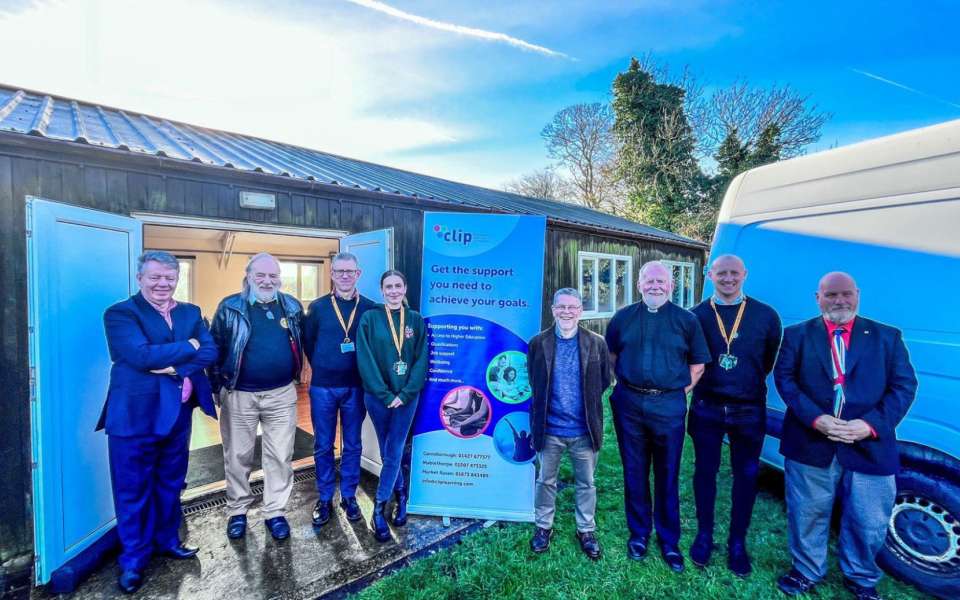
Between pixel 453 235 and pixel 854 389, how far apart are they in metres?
2.52

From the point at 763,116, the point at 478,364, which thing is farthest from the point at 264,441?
the point at 763,116

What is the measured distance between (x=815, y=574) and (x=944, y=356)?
1390 millimetres

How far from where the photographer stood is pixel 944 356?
2.13 m

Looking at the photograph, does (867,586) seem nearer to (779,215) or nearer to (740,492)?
(740,492)

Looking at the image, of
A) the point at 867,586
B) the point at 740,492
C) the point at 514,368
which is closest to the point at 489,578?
the point at 514,368

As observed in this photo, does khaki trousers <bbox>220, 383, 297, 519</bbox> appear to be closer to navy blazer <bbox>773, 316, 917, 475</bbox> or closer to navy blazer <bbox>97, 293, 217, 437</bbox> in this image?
navy blazer <bbox>97, 293, 217, 437</bbox>

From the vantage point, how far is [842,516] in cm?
221

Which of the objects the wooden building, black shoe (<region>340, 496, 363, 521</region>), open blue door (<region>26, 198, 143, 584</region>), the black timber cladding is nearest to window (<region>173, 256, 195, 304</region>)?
the wooden building

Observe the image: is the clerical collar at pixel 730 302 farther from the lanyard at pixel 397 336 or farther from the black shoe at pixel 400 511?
the black shoe at pixel 400 511

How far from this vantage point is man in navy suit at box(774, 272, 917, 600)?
2053 mm

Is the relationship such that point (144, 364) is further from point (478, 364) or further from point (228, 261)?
point (228, 261)

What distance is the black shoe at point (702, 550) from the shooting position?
2479 mm

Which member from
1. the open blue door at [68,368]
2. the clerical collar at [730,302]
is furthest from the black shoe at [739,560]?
the open blue door at [68,368]

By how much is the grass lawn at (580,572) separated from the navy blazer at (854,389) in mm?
825
